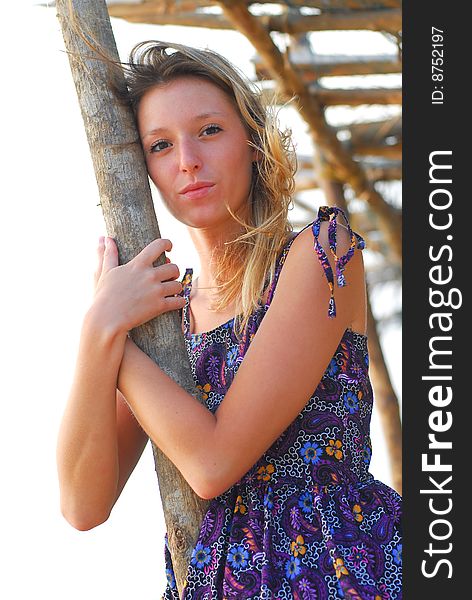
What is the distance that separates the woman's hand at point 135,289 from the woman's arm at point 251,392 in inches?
2.8

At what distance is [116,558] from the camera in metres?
11.4

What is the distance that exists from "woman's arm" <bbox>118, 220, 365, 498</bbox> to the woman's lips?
0.29m

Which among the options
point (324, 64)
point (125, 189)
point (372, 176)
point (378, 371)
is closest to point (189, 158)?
point (125, 189)

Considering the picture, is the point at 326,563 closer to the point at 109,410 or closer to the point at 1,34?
the point at 109,410

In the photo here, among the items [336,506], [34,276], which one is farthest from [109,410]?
[34,276]

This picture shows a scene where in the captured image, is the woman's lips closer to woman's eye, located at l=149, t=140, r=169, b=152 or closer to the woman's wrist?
woman's eye, located at l=149, t=140, r=169, b=152

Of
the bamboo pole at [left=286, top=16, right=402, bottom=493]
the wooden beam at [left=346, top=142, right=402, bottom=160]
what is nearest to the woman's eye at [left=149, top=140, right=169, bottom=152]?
the bamboo pole at [left=286, top=16, right=402, bottom=493]

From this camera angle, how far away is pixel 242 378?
2406 millimetres

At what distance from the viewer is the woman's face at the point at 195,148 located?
260 centimetres

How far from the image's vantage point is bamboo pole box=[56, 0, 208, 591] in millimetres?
2436

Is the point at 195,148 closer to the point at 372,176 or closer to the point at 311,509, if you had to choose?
the point at 311,509

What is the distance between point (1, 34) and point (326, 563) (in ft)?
19.3

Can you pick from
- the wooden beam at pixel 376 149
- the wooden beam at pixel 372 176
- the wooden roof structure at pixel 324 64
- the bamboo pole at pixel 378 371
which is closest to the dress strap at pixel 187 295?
the wooden roof structure at pixel 324 64

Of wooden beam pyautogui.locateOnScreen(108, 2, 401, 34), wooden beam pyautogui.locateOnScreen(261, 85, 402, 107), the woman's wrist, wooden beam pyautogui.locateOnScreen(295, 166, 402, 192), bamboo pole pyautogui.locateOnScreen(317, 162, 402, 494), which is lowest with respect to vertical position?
the woman's wrist
